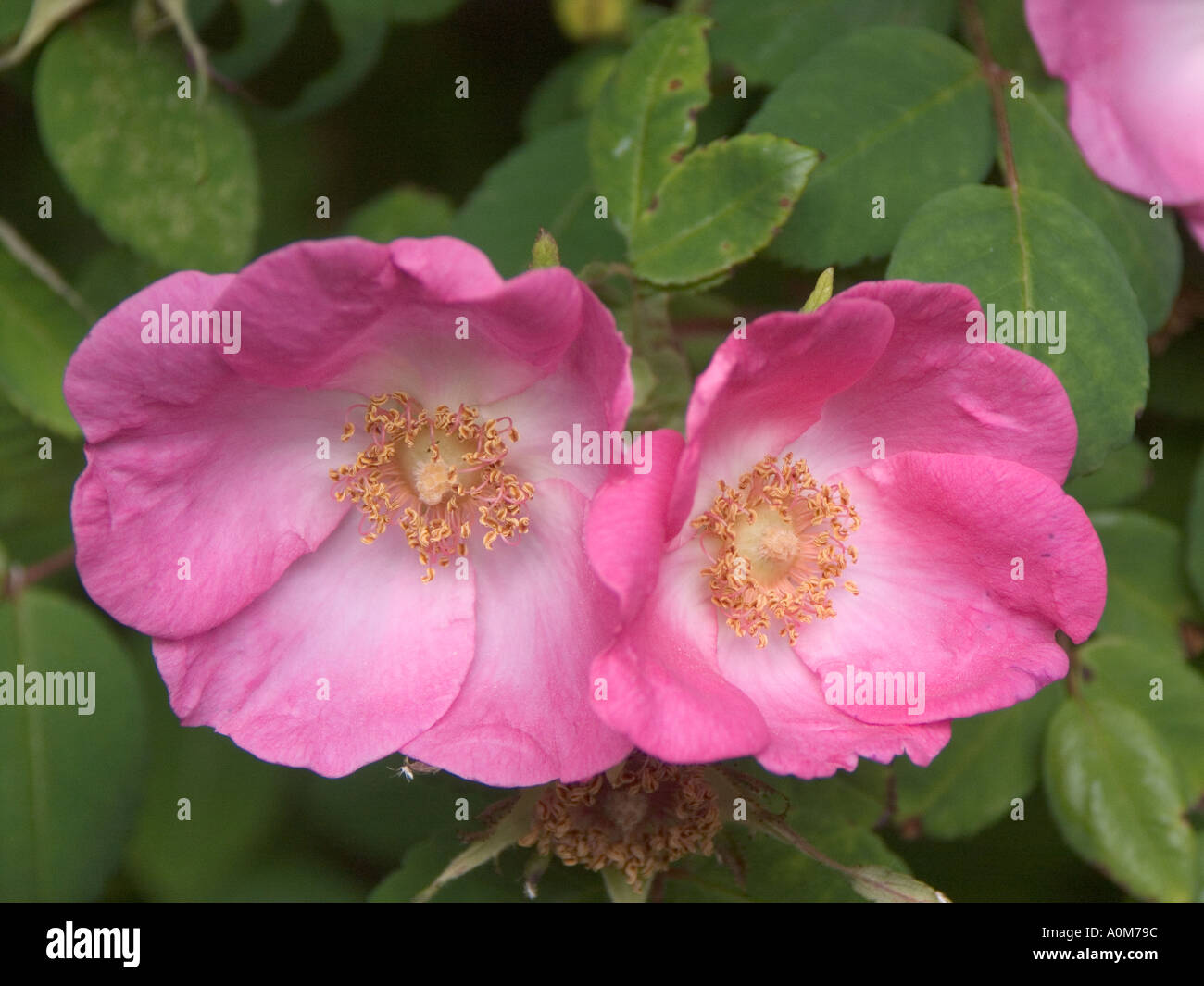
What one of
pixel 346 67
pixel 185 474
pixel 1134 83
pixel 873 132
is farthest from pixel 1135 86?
pixel 185 474

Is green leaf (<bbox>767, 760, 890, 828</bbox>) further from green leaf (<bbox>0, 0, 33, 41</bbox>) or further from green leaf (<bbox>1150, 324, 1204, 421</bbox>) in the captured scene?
green leaf (<bbox>0, 0, 33, 41</bbox>)

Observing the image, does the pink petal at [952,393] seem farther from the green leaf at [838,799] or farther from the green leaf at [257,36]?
the green leaf at [257,36]

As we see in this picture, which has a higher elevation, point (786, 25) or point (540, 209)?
point (786, 25)

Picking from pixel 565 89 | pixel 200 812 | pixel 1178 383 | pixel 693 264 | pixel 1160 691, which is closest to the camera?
pixel 693 264

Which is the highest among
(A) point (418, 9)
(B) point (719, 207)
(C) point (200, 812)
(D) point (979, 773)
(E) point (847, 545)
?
(A) point (418, 9)

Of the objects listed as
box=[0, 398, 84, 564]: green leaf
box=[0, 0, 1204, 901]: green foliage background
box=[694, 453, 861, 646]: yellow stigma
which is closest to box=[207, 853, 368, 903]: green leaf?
box=[0, 0, 1204, 901]: green foliage background

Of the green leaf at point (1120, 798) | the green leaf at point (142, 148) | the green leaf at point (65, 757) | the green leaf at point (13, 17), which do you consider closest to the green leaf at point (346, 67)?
the green leaf at point (142, 148)

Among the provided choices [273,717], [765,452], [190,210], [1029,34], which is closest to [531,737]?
[273,717]

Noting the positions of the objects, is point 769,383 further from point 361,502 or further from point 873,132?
point 361,502
